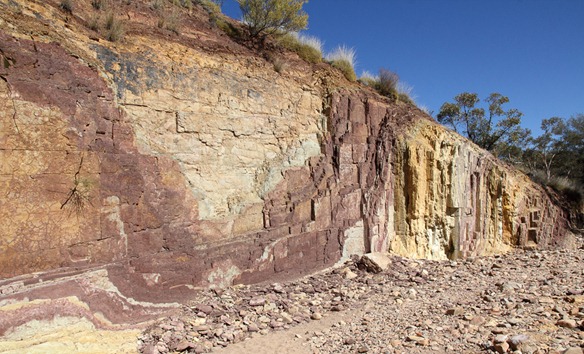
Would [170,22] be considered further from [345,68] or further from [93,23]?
[345,68]

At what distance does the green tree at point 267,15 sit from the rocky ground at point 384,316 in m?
5.68

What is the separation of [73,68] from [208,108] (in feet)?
6.75

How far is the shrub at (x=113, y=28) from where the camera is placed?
5382mm

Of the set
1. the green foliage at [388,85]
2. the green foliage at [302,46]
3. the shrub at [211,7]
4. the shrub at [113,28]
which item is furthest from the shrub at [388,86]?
the shrub at [113,28]

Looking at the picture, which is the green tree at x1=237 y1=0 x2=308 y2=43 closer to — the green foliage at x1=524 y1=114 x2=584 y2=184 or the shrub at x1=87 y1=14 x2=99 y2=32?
the shrub at x1=87 y1=14 x2=99 y2=32

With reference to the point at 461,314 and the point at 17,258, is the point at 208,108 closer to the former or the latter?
the point at 17,258

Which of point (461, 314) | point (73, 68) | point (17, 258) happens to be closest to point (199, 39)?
point (73, 68)

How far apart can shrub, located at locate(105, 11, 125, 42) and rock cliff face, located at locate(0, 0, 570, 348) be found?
0.16 meters

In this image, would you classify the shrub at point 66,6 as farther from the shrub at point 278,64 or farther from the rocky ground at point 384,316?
the rocky ground at point 384,316

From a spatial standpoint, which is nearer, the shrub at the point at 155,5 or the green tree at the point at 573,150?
the shrub at the point at 155,5

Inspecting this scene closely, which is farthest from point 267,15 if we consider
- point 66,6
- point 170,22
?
point 66,6

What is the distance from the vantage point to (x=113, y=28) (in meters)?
5.39

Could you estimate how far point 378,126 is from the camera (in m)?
9.44

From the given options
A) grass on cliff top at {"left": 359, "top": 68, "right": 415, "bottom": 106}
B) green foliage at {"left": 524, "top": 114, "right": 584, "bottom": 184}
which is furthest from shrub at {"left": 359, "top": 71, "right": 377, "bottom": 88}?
green foliage at {"left": 524, "top": 114, "right": 584, "bottom": 184}
